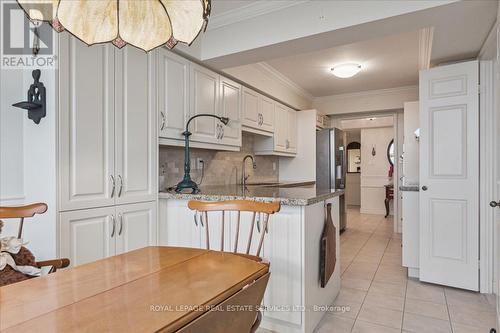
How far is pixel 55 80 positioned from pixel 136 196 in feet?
3.10

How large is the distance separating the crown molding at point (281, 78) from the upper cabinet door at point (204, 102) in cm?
91

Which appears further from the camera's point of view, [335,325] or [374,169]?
[374,169]

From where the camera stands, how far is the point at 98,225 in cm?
196

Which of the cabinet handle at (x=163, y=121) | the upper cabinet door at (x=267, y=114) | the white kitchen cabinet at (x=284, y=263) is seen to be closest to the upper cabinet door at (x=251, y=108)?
the upper cabinet door at (x=267, y=114)

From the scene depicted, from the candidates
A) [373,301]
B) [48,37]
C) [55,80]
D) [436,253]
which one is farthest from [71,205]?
[436,253]

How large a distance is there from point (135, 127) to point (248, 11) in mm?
1370

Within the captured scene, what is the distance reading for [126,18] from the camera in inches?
48.1

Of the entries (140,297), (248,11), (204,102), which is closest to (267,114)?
(204,102)

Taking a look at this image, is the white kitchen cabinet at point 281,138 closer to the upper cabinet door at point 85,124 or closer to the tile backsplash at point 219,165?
the tile backsplash at point 219,165

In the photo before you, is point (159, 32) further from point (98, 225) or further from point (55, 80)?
point (98, 225)

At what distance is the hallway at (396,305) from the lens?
7.08 feet

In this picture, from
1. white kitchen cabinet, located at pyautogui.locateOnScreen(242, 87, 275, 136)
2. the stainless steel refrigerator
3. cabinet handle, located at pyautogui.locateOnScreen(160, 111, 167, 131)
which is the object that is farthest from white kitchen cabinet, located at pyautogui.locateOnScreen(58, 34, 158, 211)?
the stainless steel refrigerator

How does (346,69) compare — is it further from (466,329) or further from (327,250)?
(466,329)

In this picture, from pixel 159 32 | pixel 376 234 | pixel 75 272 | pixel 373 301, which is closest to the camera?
pixel 75 272
